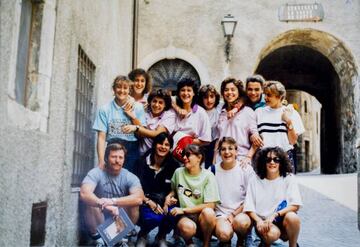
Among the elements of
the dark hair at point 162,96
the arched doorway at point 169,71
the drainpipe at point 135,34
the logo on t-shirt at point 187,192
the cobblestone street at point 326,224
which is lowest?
the cobblestone street at point 326,224

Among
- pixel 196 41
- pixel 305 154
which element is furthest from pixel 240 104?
pixel 305 154

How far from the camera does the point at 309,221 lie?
19.3ft

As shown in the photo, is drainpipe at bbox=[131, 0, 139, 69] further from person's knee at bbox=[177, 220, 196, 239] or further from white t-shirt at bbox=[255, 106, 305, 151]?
person's knee at bbox=[177, 220, 196, 239]

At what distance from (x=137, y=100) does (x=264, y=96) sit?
138cm

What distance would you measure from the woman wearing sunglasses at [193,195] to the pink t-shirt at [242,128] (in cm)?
53

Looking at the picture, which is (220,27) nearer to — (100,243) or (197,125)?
(197,125)

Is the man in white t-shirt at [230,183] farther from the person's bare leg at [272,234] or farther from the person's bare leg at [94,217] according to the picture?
Answer: the person's bare leg at [94,217]

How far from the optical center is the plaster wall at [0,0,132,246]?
2859 millimetres

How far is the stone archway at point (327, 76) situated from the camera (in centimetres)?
1098

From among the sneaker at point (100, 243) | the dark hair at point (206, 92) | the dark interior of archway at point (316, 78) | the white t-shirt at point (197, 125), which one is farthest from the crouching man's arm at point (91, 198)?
the dark interior of archway at point (316, 78)

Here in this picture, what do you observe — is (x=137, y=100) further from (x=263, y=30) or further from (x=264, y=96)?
(x=263, y=30)

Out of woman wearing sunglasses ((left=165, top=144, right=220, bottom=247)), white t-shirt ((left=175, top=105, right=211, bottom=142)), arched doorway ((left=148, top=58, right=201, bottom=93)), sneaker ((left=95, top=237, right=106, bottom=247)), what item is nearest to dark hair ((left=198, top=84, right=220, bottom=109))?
white t-shirt ((left=175, top=105, right=211, bottom=142))

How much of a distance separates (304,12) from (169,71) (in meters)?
3.55

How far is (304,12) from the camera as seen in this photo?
34.7 ft
